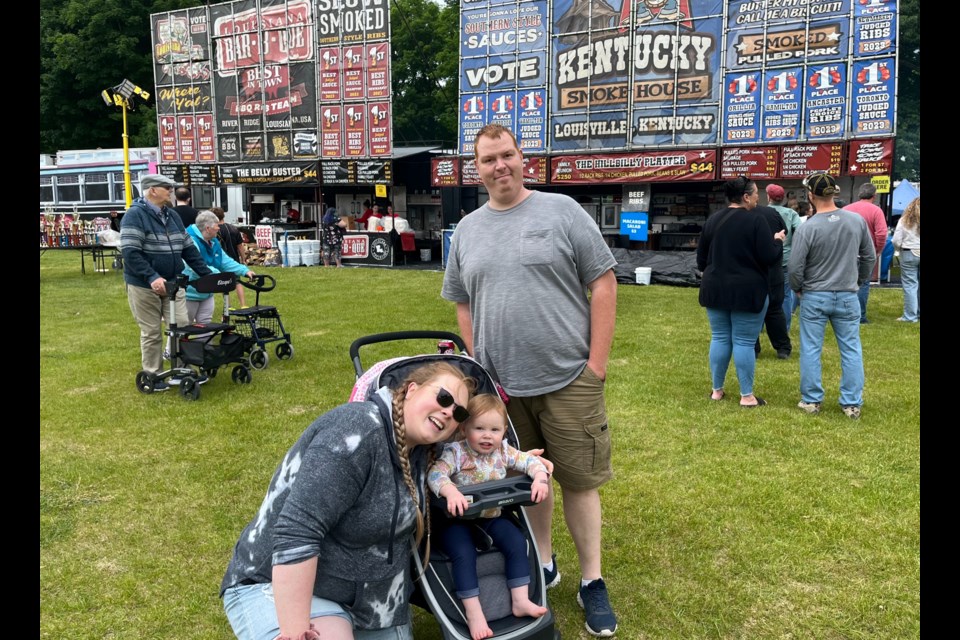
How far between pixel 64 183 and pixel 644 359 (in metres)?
27.8

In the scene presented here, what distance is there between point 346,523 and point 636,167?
16.0 meters

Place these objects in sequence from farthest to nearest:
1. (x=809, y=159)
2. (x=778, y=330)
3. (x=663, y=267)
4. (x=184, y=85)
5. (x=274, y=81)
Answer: (x=184, y=85) → (x=274, y=81) → (x=809, y=159) → (x=663, y=267) → (x=778, y=330)

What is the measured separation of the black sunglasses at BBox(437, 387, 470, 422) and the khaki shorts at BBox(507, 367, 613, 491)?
0.80 m

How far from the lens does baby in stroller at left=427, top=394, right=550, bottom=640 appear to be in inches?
94.2

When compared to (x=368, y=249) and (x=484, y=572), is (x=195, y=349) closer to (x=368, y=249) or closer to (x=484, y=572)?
(x=484, y=572)

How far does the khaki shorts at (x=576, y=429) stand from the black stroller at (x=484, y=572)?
36 centimetres

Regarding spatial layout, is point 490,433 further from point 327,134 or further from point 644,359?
point 327,134

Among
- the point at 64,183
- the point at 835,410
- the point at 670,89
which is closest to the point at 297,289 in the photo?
the point at 670,89

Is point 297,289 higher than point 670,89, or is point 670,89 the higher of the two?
point 670,89

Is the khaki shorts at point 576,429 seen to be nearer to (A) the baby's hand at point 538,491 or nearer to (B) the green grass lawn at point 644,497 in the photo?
(A) the baby's hand at point 538,491

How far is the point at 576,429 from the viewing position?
9.41 feet

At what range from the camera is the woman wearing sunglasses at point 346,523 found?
1.95 m

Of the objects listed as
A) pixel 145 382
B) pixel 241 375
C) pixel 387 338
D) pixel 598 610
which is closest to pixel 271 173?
pixel 241 375
